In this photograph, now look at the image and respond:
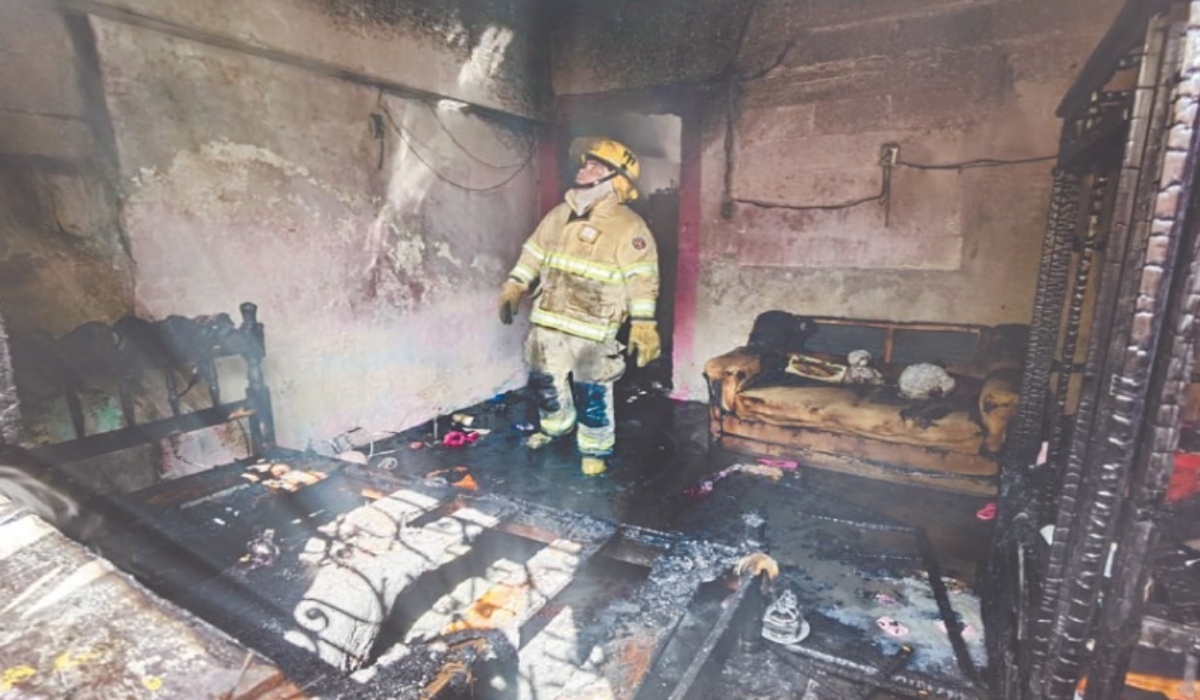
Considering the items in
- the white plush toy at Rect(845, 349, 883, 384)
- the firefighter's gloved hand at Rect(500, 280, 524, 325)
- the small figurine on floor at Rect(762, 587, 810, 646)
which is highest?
the firefighter's gloved hand at Rect(500, 280, 524, 325)

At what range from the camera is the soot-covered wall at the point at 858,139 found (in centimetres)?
439

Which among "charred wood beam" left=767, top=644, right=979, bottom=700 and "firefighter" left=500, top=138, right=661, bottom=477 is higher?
"firefighter" left=500, top=138, right=661, bottom=477

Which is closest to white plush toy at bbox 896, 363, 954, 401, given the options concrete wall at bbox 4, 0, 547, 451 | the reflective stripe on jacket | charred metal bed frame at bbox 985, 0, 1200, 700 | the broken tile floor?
the broken tile floor

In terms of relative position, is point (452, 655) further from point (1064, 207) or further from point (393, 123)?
point (393, 123)

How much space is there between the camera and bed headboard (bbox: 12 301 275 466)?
289 cm

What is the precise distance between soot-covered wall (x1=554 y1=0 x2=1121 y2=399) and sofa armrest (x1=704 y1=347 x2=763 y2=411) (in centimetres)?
118

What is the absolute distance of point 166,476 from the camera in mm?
3480

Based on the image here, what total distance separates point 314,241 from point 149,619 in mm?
3548

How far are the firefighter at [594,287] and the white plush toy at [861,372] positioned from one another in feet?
5.54

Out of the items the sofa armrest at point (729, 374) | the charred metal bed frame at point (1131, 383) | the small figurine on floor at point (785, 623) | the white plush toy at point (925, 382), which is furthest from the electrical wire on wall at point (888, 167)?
the small figurine on floor at point (785, 623)

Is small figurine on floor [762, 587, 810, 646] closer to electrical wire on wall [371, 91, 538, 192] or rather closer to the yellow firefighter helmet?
the yellow firefighter helmet

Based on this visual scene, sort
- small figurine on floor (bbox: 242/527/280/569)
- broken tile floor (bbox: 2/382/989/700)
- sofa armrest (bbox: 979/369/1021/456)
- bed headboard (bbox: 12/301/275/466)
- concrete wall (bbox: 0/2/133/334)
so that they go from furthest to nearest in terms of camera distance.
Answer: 1. sofa armrest (bbox: 979/369/1021/456)
2. bed headboard (bbox: 12/301/275/466)
3. concrete wall (bbox: 0/2/133/334)
4. small figurine on floor (bbox: 242/527/280/569)
5. broken tile floor (bbox: 2/382/989/700)

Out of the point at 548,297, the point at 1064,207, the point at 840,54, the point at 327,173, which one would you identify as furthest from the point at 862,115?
the point at 327,173

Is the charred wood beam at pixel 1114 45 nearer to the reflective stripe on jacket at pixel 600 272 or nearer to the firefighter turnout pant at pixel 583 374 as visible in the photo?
the reflective stripe on jacket at pixel 600 272
